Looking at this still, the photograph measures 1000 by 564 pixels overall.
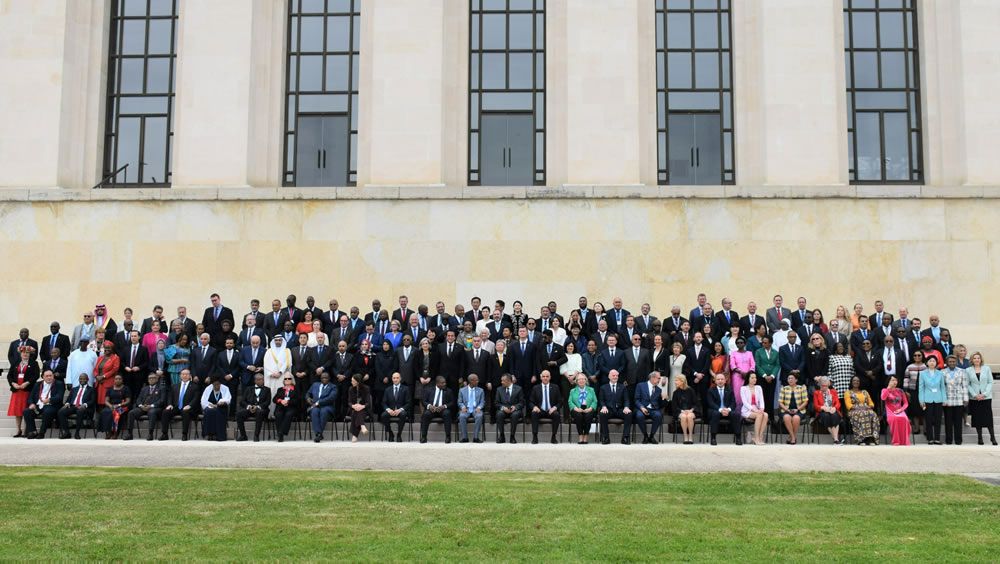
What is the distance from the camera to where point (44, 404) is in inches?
814

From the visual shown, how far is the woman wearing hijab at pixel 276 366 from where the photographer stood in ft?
68.1

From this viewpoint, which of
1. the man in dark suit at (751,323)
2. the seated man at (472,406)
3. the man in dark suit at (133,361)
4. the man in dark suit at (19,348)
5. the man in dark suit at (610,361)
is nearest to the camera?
the seated man at (472,406)

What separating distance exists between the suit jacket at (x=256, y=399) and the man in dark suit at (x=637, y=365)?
684cm

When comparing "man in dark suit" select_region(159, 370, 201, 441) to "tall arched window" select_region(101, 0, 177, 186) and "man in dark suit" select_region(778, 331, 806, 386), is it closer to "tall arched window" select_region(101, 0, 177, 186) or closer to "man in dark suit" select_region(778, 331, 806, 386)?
"tall arched window" select_region(101, 0, 177, 186)

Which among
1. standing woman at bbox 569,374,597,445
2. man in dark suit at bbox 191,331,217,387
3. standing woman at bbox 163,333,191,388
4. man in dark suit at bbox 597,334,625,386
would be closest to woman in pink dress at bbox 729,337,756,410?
man in dark suit at bbox 597,334,625,386

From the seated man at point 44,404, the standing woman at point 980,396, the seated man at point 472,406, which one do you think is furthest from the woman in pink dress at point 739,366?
the seated man at point 44,404

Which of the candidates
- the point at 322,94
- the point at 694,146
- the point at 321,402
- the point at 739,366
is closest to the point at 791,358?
the point at 739,366

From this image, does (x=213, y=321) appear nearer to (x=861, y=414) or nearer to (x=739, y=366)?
(x=739, y=366)

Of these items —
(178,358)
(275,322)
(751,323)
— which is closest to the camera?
(178,358)

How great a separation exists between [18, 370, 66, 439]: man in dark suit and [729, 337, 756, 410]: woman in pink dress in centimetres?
1302

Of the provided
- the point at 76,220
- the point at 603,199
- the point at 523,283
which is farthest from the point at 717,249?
the point at 76,220

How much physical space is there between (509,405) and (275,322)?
567 centimetres

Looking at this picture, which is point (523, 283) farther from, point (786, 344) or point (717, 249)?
point (786, 344)

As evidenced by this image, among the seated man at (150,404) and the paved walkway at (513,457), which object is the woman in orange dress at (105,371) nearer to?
the seated man at (150,404)
